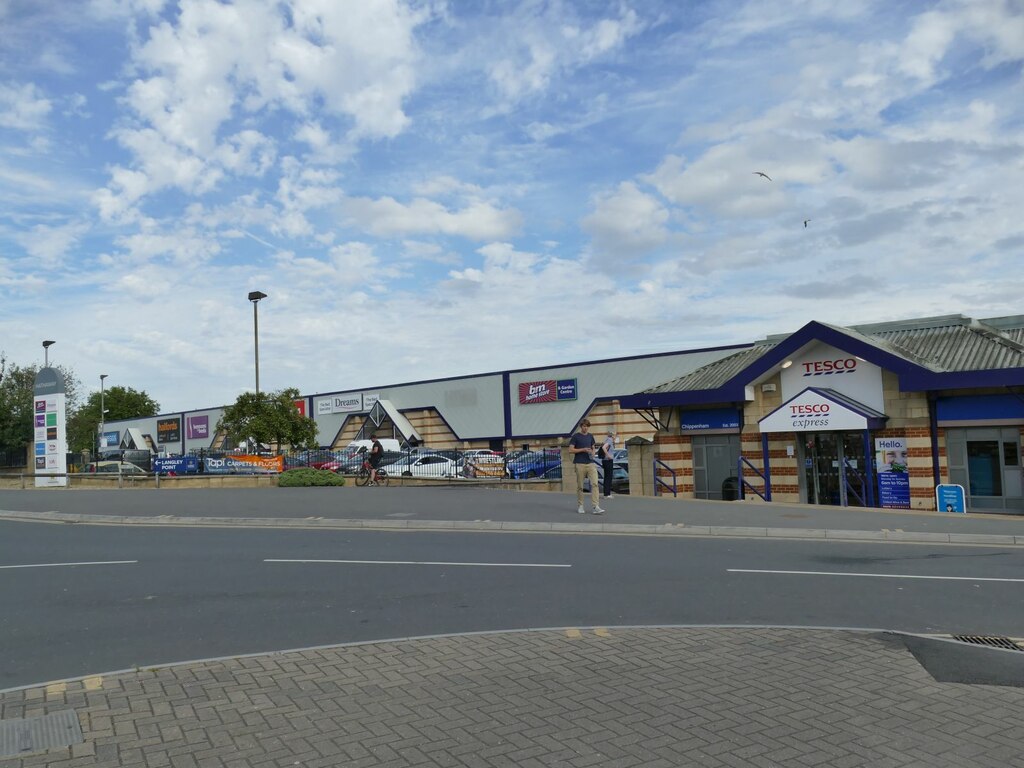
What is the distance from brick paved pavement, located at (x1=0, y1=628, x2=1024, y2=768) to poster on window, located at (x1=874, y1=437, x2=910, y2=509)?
51.4 ft

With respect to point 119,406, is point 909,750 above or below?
below

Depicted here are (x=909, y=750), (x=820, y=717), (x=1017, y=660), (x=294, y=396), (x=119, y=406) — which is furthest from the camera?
(x=119, y=406)

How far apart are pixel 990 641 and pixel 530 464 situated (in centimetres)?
2269

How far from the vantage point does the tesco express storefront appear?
1995cm

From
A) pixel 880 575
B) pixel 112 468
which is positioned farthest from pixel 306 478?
pixel 880 575

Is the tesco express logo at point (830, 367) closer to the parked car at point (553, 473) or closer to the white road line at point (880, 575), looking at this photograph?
the parked car at point (553, 473)

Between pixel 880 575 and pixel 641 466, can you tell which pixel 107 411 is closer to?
pixel 641 466

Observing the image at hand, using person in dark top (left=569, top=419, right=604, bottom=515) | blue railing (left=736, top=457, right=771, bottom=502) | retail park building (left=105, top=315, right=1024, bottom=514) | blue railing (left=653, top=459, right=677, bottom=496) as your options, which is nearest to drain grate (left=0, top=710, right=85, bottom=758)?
person in dark top (left=569, top=419, right=604, bottom=515)

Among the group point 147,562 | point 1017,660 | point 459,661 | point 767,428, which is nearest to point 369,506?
point 147,562

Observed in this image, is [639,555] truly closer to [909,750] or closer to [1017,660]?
[1017,660]

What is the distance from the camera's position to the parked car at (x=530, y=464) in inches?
1117

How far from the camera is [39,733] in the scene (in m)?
4.83

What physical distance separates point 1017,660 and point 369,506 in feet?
Answer: 48.2

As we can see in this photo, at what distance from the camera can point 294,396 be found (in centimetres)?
4466
